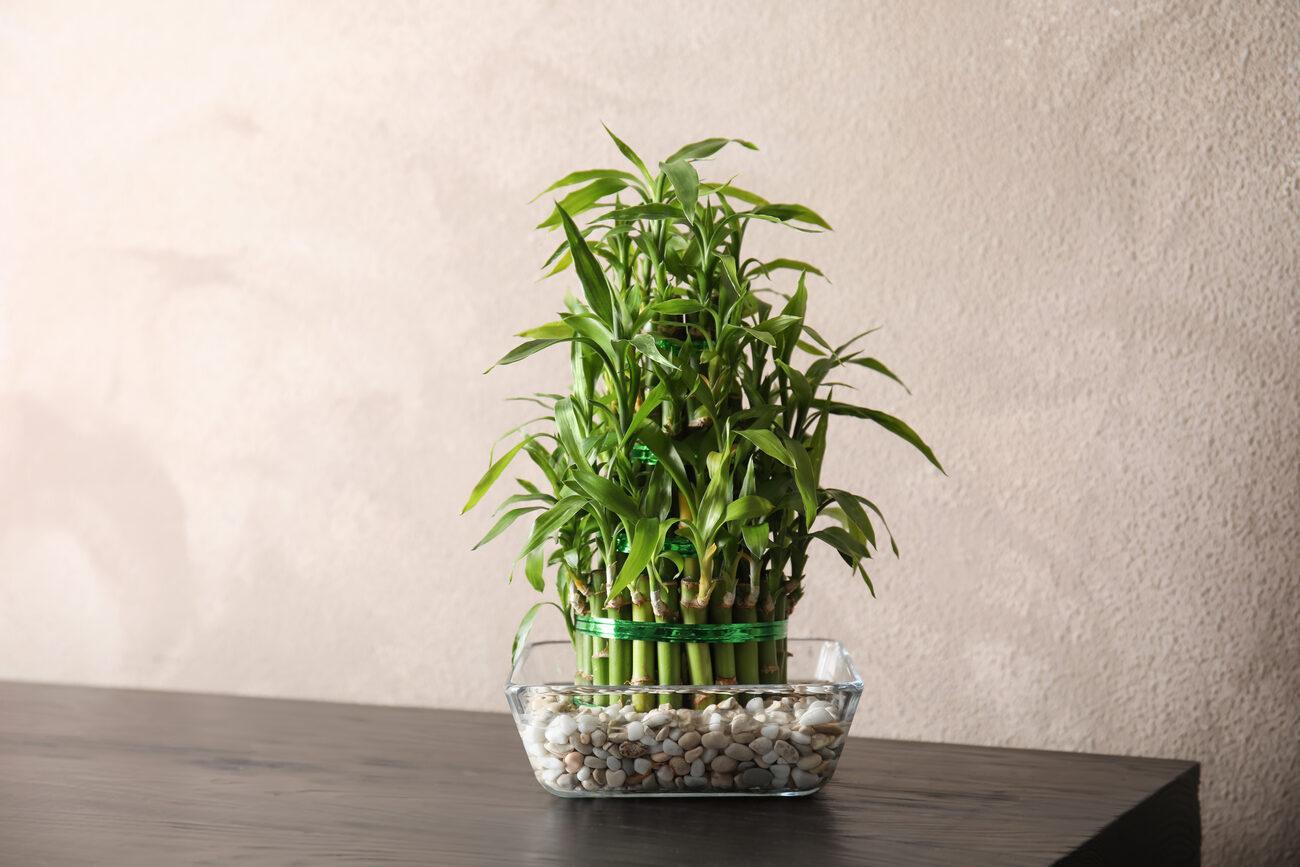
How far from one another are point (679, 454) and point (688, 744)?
21 cm

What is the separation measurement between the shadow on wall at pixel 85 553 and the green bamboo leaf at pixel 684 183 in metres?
1.17

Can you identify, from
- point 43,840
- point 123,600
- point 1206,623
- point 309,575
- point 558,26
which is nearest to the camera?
point 43,840

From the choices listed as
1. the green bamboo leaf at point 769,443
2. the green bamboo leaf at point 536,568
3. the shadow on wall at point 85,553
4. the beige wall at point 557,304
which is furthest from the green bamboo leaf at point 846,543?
the shadow on wall at point 85,553

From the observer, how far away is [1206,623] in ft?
3.88

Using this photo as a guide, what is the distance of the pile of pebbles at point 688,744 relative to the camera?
83cm

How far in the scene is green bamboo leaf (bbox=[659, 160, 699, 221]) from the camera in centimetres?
80

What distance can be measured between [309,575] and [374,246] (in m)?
0.46

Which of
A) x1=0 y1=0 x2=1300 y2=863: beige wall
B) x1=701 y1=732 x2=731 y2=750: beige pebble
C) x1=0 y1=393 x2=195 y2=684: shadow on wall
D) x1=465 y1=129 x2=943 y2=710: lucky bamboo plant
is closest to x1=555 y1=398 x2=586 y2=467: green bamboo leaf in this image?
x1=465 y1=129 x2=943 y2=710: lucky bamboo plant

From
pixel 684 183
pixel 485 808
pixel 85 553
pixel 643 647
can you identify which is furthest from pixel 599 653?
pixel 85 553

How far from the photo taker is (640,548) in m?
0.82

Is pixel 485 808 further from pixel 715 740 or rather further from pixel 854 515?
pixel 854 515

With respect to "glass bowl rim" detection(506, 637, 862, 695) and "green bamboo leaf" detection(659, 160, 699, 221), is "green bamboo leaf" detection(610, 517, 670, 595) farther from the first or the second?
"green bamboo leaf" detection(659, 160, 699, 221)

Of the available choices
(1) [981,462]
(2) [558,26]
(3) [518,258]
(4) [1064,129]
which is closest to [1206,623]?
(1) [981,462]

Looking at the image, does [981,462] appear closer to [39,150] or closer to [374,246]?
[374,246]
